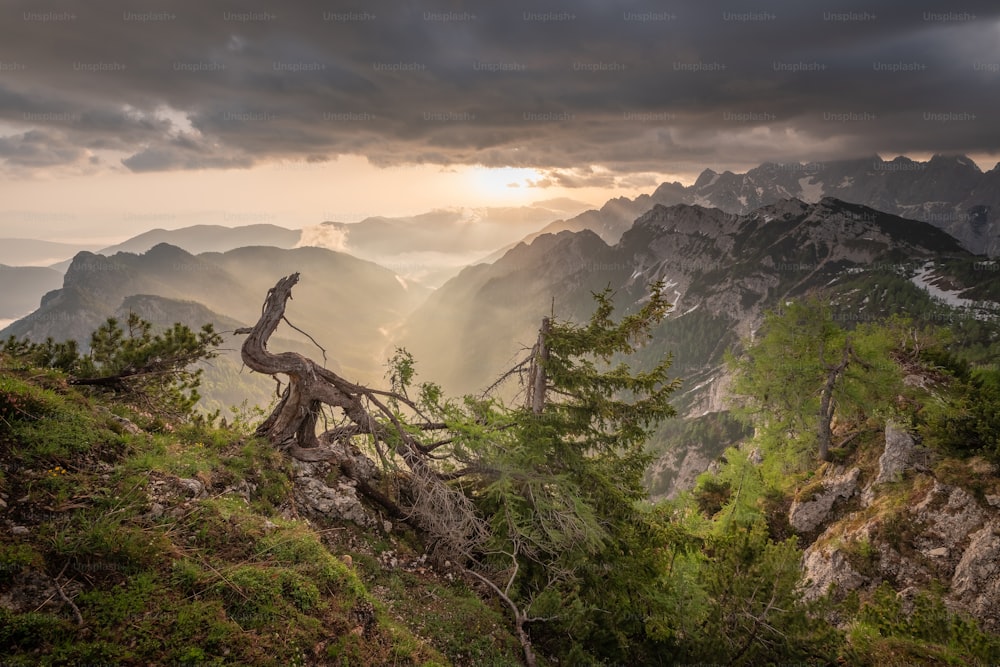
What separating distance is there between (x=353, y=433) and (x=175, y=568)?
7.80 m

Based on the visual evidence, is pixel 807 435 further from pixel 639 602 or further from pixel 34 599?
pixel 34 599

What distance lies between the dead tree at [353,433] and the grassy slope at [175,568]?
5.49 ft

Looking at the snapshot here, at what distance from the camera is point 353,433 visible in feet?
50.2

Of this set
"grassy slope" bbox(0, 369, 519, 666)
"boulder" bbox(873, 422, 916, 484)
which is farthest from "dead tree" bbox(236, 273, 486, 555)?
"boulder" bbox(873, 422, 916, 484)

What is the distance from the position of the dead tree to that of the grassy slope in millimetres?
1674

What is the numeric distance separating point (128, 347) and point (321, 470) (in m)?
8.34

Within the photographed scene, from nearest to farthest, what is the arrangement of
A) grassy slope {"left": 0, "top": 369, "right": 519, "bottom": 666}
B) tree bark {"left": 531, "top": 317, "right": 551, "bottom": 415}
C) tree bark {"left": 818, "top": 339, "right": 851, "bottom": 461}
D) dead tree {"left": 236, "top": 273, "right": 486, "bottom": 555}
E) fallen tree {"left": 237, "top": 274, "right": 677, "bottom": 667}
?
grassy slope {"left": 0, "top": 369, "right": 519, "bottom": 666}, fallen tree {"left": 237, "top": 274, "right": 677, "bottom": 667}, dead tree {"left": 236, "top": 273, "right": 486, "bottom": 555}, tree bark {"left": 531, "top": 317, "right": 551, "bottom": 415}, tree bark {"left": 818, "top": 339, "right": 851, "bottom": 461}

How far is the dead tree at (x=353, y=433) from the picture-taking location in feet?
44.5

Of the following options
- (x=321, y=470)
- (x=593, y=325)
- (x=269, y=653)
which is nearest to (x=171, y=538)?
(x=269, y=653)

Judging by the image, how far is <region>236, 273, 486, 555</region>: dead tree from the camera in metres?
13.6

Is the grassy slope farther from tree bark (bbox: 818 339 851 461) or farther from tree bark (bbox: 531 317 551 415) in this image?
tree bark (bbox: 818 339 851 461)

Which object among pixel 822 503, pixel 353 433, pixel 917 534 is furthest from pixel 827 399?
pixel 353 433

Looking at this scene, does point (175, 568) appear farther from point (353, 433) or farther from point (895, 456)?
point (895, 456)

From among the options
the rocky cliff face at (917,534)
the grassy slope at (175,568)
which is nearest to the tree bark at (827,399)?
the rocky cliff face at (917,534)
